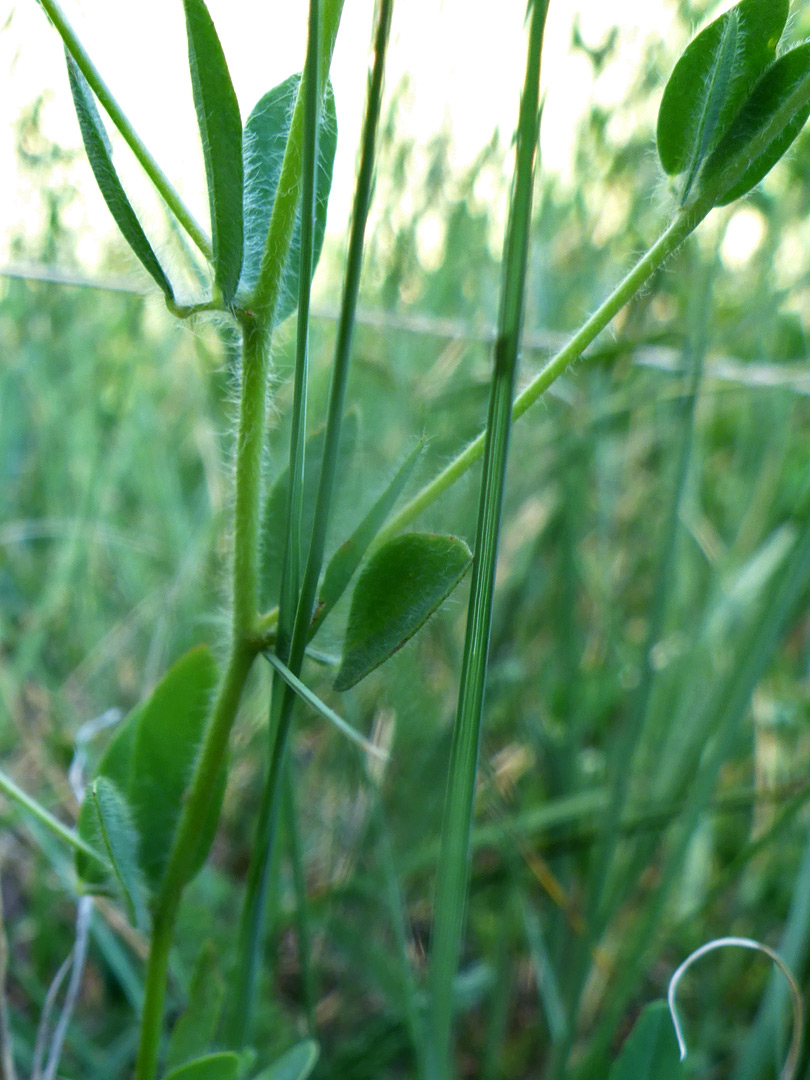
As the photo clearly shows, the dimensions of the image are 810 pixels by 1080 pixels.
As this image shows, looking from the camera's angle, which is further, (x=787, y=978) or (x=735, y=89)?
(x=787, y=978)

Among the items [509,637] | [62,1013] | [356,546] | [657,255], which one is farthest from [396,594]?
[509,637]

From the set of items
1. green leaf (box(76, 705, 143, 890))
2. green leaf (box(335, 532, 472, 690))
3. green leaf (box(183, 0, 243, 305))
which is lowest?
green leaf (box(76, 705, 143, 890))

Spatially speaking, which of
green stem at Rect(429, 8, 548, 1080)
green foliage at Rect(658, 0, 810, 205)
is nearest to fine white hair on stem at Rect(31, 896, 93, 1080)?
green stem at Rect(429, 8, 548, 1080)

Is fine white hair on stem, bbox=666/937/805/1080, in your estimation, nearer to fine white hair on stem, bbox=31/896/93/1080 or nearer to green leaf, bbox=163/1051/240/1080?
green leaf, bbox=163/1051/240/1080

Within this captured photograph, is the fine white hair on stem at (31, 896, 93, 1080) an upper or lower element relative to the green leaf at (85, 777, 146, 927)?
lower

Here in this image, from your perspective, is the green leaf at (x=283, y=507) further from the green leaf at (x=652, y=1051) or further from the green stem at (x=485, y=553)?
the green leaf at (x=652, y=1051)

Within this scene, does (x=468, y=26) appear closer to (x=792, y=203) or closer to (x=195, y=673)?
(x=792, y=203)

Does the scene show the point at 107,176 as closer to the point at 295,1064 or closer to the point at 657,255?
the point at 657,255

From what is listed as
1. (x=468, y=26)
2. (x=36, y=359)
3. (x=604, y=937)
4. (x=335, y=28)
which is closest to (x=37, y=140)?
(x=36, y=359)
